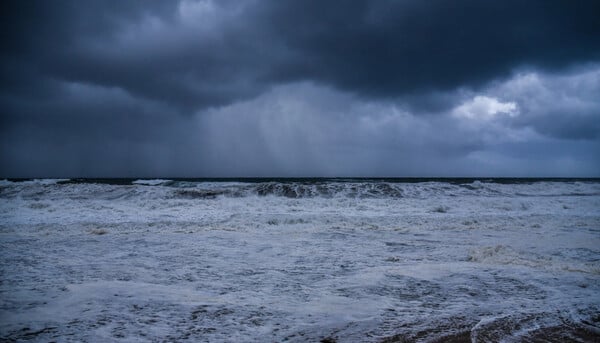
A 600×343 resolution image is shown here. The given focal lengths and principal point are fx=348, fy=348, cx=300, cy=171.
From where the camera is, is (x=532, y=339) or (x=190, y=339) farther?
→ (x=532, y=339)

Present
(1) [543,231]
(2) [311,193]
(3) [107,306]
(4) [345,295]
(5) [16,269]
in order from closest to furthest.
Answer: (3) [107,306] → (4) [345,295] → (5) [16,269] → (1) [543,231] → (2) [311,193]

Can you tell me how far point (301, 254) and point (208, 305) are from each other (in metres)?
2.95

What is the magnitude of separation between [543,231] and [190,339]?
34.6 feet

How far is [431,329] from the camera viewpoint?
305 centimetres

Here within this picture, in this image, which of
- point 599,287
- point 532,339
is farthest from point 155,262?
point 599,287

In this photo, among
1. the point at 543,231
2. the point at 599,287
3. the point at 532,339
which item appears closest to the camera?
the point at 532,339

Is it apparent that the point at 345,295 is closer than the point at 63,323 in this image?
No

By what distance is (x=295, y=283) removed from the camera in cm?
445

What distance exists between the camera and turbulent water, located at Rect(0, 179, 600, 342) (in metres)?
3.01

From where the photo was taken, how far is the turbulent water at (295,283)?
9.86ft

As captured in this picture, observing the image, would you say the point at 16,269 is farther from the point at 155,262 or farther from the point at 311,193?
the point at 311,193

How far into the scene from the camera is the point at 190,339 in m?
2.74

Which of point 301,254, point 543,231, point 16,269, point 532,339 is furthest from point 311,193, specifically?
point 532,339

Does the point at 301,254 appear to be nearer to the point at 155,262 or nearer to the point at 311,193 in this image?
the point at 155,262
